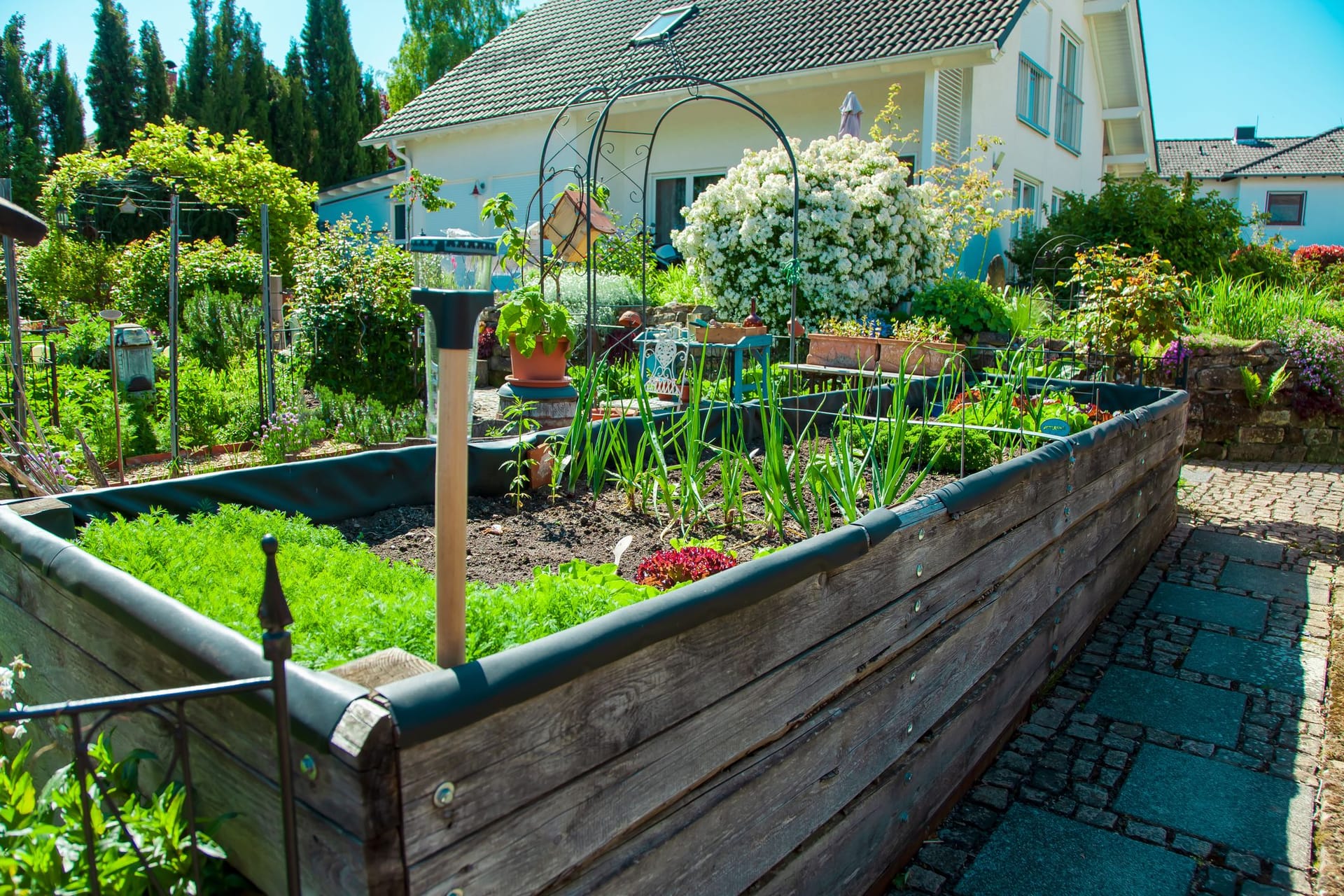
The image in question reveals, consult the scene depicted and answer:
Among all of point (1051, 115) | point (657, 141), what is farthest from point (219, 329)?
point (1051, 115)

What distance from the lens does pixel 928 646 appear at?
230 cm

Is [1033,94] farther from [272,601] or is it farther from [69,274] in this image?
Result: [69,274]

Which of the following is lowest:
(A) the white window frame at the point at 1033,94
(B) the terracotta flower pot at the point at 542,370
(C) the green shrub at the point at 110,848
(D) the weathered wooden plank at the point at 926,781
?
(D) the weathered wooden plank at the point at 926,781

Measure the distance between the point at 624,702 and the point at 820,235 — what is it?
8.21m

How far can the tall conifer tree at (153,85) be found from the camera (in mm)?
23031

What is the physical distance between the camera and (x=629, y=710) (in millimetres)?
1382

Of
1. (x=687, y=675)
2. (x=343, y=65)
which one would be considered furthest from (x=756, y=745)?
(x=343, y=65)

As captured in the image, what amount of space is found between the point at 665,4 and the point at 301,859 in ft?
55.2

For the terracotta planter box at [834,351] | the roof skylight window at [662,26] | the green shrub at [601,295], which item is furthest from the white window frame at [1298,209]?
the roof skylight window at [662,26]

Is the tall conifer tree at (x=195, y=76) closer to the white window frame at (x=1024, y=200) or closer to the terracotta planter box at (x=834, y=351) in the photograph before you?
the white window frame at (x=1024, y=200)

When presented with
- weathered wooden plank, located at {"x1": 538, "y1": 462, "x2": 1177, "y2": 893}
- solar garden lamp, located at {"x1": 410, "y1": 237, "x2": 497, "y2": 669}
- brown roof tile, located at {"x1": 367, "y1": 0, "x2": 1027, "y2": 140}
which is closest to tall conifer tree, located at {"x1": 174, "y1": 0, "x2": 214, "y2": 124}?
A: brown roof tile, located at {"x1": 367, "y1": 0, "x2": 1027, "y2": 140}

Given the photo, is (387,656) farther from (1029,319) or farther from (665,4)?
(665,4)

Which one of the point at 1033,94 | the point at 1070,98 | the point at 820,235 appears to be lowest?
the point at 820,235

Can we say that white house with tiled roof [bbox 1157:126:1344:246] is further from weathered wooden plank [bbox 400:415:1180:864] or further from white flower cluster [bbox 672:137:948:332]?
weathered wooden plank [bbox 400:415:1180:864]
